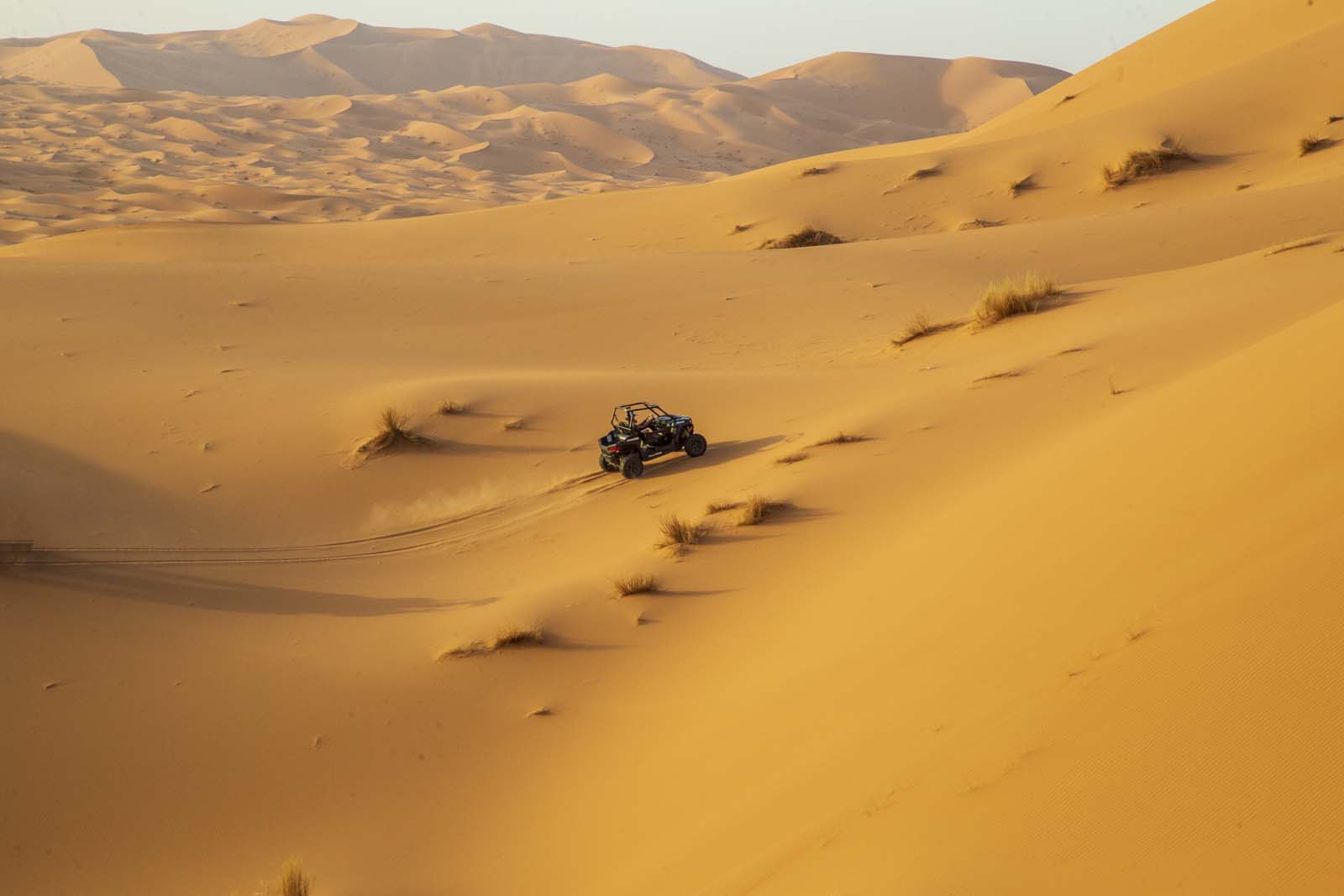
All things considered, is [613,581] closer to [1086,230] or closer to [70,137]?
[1086,230]

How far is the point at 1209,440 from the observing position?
6047mm

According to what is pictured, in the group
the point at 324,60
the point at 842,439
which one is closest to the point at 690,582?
the point at 842,439

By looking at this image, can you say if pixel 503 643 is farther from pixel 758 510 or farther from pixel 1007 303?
pixel 1007 303

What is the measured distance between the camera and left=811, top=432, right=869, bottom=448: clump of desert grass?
10062 millimetres

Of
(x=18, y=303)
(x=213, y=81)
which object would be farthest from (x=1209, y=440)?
(x=213, y=81)

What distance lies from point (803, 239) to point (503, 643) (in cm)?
1782

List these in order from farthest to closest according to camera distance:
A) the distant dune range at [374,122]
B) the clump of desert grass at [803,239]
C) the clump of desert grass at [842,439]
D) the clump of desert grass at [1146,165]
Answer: the distant dune range at [374,122]
the clump of desert grass at [1146,165]
the clump of desert grass at [803,239]
the clump of desert grass at [842,439]

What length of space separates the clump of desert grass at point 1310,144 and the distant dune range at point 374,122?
92.7 ft

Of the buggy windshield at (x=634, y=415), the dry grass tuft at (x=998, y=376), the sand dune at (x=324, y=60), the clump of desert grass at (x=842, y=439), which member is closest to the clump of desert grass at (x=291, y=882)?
the buggy windshield at (x=634, y=415)

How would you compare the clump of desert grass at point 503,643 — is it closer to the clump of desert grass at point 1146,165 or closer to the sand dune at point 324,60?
the clump of desert grass at point 1146,165

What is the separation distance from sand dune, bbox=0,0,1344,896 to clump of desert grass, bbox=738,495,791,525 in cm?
6

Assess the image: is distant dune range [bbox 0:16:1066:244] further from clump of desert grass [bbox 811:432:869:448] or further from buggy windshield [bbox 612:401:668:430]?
clump of desert grass [bbox 811:432:869:448]

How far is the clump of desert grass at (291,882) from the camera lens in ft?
17.3

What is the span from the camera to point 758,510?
29.1 feet
